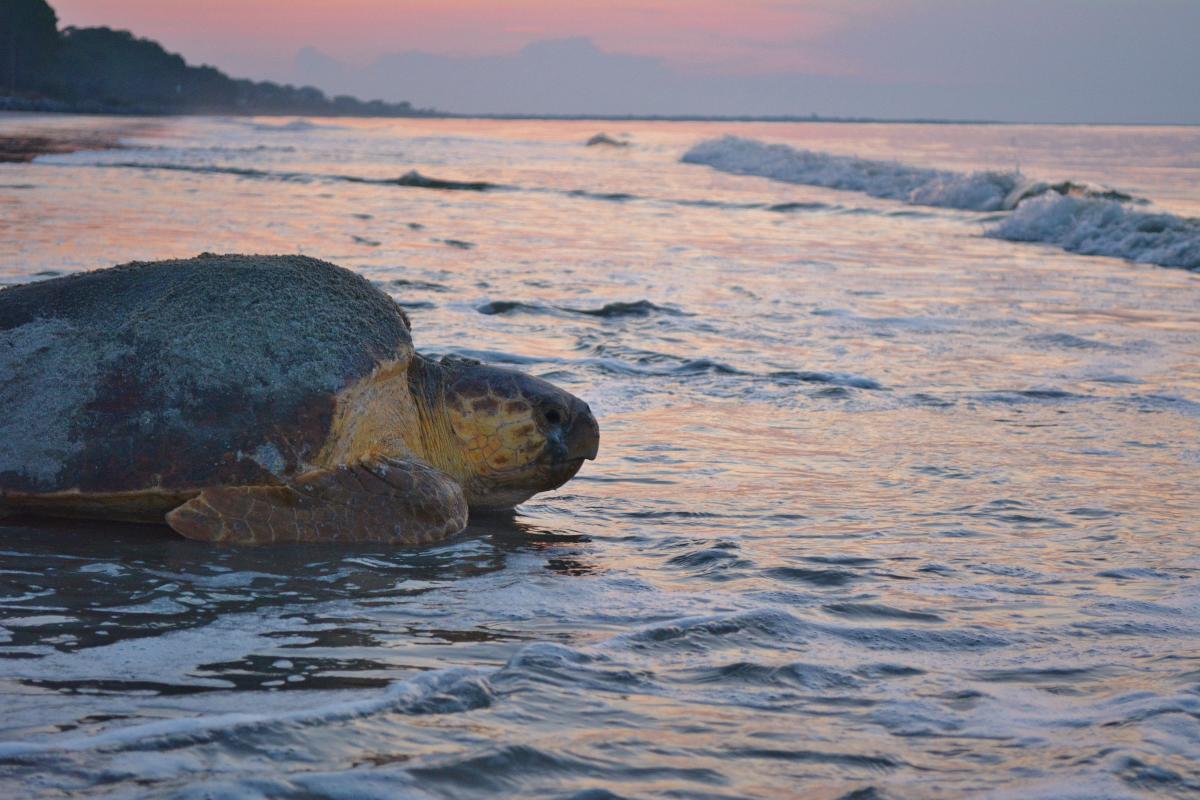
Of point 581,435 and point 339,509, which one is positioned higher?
point 581,435

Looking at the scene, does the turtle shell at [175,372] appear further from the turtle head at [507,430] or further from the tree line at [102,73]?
the tree line at [102,73]

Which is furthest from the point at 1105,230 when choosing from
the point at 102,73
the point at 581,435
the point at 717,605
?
the point at 102,73

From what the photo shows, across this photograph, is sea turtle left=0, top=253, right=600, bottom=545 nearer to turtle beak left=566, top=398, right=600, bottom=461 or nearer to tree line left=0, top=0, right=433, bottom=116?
turtle beak left=566, top=398, right=600, bottom=461

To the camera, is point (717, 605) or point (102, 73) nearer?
point (717, 605)

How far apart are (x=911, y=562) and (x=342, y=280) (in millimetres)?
2261

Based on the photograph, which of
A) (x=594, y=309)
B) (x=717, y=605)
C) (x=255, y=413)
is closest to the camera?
(x=717, y=605)

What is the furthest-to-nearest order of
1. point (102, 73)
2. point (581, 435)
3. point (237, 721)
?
point (102, 73), point (581, 435), point (237, 721)

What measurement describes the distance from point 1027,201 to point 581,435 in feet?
53.9

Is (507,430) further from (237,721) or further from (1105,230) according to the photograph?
(1105,230)

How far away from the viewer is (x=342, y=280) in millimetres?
4406

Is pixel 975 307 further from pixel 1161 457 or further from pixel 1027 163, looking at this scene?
pixel 1027 163

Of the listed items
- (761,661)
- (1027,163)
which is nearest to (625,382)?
(761,661)

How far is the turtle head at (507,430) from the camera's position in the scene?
4309 mm

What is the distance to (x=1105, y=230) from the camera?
1658cm
